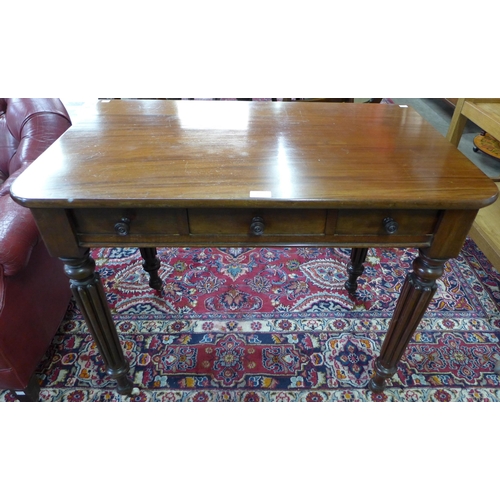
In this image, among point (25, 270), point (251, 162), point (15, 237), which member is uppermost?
point (251, 162)

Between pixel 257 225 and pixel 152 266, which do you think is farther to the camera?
Result: pixel 152 266

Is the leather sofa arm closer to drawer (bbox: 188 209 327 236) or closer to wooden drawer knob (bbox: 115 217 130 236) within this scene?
wooden drawer knob (bbox: 115 217 130 236)

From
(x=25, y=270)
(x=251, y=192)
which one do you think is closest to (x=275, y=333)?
(x=251, y=192)

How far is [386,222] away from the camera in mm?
902

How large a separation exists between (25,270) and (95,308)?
0.37 m

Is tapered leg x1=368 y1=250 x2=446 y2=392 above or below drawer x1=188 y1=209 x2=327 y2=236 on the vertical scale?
below

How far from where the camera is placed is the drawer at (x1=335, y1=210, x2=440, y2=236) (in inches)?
35.4

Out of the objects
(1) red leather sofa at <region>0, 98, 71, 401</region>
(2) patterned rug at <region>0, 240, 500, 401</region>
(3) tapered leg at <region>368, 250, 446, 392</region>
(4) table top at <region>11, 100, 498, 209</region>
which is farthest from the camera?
(2) patterned rug at <region>0, 240, 500, 401</region>

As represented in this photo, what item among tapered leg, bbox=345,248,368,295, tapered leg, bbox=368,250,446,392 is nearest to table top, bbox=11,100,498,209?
tapered leg, bbox=368,250,446,392

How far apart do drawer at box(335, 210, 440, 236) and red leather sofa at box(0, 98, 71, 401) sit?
96 cm

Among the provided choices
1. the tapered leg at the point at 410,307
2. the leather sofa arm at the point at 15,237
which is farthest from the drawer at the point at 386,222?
the leather sofa arm at the point at 15,237

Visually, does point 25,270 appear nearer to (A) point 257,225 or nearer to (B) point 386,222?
(A) point 257,225

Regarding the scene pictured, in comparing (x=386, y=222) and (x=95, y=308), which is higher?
(x=386, y=222)

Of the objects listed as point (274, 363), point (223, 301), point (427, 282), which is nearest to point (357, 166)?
point (427, 282)
